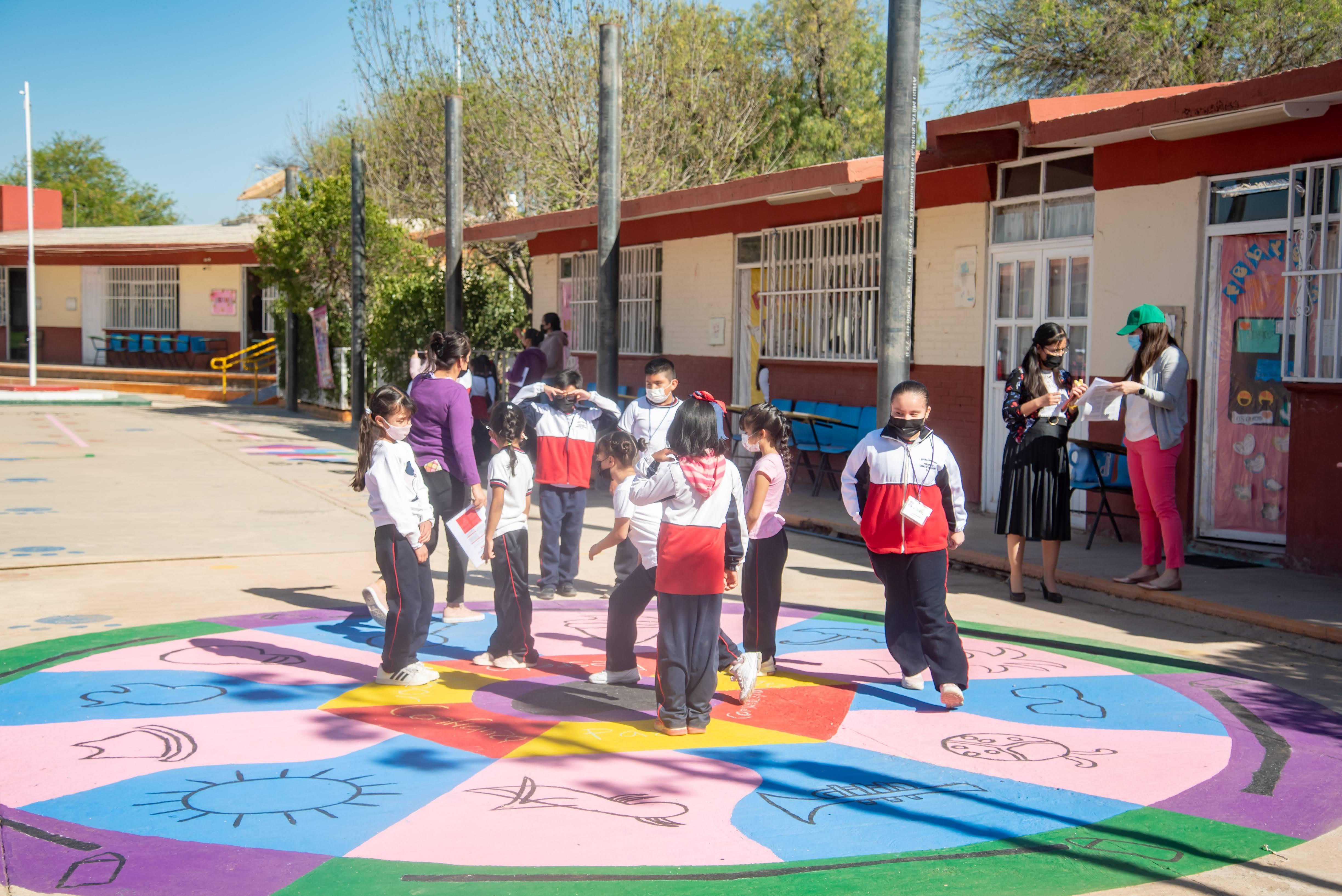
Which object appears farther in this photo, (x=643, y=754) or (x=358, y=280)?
(x=358, y=280)

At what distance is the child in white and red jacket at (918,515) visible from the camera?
19.0 ft

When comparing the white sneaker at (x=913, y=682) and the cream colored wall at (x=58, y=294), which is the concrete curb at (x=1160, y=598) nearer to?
the white sneaker at (x=913, y=682)

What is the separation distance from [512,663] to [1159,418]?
459 centimetres

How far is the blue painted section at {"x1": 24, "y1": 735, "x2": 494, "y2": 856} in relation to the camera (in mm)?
4141

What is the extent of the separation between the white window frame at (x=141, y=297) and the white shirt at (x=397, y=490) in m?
33.2

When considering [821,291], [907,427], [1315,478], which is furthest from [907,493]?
[821,291]

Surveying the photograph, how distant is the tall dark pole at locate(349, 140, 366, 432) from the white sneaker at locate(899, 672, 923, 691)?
15.5 m

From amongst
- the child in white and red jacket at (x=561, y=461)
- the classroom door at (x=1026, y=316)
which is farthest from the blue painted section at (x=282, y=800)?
the classroom door at (x=1026, y=316)


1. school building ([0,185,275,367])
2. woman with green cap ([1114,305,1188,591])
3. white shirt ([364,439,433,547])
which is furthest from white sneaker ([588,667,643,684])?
school building ([0,185,275,367])

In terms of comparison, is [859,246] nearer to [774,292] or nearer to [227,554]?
[774,292]

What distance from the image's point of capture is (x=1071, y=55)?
76.7 feet

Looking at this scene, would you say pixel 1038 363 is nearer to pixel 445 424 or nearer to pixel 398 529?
pixel 445 424

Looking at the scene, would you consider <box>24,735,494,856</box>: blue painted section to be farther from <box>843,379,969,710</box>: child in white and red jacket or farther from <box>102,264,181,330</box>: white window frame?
<box>102,264,181,330</box>: white window frame

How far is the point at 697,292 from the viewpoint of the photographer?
16.8 metres
